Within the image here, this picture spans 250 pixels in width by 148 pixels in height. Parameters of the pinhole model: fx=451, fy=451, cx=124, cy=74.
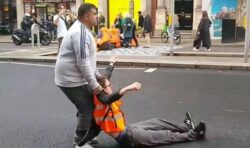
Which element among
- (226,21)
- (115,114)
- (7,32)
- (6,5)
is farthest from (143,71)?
(6,5)

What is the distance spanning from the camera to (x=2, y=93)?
927 centimetres

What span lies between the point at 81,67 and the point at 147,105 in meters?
3.20

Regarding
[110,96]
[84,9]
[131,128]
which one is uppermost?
[84,9]

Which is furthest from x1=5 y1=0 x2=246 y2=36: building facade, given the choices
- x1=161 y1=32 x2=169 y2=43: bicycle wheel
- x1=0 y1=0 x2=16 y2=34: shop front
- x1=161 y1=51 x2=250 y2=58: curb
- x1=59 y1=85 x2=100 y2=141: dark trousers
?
x1=59 y1=85 x2=100 y2=141: dark trousers

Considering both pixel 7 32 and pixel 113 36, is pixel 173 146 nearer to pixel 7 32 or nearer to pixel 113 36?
pixel 113 36

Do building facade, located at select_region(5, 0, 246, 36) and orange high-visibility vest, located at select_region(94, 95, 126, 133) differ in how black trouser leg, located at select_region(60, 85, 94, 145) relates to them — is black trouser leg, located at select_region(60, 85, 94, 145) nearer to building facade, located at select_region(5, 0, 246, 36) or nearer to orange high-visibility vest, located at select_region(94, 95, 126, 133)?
orange high-visibility vest, located at select_region(94, 95, 126, 133)

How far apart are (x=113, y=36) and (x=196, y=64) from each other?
7901mm

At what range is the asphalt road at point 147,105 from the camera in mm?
5898

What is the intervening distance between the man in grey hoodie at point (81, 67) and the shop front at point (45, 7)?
27694mm

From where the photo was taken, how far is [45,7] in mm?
32875

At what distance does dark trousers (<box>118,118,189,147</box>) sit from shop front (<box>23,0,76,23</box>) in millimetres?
27531

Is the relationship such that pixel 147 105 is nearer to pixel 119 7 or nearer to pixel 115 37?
pixel 115 37

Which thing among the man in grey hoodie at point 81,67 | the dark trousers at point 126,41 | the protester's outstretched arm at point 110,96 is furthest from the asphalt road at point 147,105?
the dark trousers at point 126,41

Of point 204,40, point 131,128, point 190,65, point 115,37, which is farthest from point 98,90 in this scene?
point 115,37
